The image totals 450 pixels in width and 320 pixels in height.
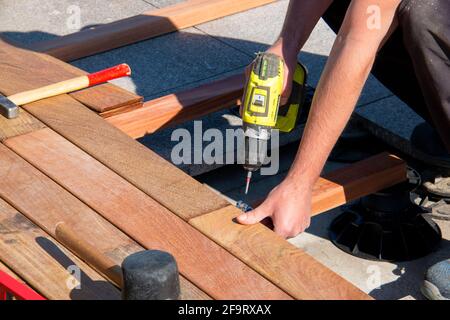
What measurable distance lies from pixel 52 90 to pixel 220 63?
1.16 metres

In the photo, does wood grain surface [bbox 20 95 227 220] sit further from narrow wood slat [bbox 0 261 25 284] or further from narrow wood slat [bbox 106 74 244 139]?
narrow wood slat [bbox 0 261 25 284]

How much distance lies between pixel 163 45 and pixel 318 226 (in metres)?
1.36

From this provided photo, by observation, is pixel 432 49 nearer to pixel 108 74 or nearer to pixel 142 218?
pixel 142 218

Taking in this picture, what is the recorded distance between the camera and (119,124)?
3.77 meters

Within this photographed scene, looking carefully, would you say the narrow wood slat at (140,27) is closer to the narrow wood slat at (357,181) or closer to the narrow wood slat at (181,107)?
the narrow wood slat at (181,107)

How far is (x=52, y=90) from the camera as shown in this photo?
145 inches

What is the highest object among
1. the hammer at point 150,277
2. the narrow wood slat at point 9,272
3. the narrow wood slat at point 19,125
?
the hammer at point 150,277

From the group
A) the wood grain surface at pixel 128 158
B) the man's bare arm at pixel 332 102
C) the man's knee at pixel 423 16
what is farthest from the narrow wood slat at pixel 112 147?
the man's knee at pixel 423 16

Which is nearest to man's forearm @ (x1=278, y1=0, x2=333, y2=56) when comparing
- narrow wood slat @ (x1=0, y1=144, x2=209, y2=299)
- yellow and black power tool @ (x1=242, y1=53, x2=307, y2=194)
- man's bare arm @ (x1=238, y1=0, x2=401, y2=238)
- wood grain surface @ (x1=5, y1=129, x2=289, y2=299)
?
yellow and black power tool @ (x1=242, y1=53, x2=307, y2=194)

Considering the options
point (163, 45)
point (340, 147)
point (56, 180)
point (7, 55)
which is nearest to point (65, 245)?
point (56, 180)

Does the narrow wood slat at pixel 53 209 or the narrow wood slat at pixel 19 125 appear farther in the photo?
the narrow wood slat at pixel 19 125

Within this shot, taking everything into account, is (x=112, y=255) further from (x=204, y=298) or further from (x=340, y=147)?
(x=340, y=147)

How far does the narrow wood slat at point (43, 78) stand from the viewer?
3734 mm

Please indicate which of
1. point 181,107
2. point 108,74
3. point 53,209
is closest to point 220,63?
point 181,107
